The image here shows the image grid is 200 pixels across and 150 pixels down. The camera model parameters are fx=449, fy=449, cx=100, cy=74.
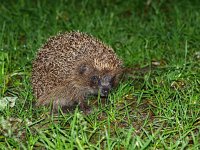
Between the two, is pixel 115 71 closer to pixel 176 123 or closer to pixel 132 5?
pixel 176 123

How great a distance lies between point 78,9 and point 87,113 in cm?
386

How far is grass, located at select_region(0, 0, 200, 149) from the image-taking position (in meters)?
3.76

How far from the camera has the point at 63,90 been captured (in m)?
4.77

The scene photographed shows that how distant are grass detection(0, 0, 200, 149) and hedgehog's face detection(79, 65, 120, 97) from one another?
12cm

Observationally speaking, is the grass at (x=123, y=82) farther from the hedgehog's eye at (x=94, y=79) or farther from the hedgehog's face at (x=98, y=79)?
the hedgehog's eye at (x=94, y=79)

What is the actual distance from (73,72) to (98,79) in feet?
0.91

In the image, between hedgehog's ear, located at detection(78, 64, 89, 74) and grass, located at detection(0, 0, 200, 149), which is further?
hedgehog's ear, located at detection(78, 64, 89, 74)

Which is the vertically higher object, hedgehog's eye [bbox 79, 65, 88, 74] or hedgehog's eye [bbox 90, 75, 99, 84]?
hedgehog's eye [bbox 79, 65, 88, 74]

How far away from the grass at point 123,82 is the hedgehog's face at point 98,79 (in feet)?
0.41

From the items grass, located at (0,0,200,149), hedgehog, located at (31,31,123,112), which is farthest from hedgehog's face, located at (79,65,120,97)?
grass, located at (0,0,200,149)

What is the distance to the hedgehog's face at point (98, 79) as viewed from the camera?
4574mm

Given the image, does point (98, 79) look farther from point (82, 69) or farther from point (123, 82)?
point (123, 82)

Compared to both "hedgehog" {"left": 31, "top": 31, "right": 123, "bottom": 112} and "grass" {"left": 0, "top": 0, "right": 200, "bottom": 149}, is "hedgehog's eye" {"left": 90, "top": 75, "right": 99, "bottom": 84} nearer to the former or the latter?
"hedgehog" {"left": 31, "top": 31, "right": 123, "bottom": 112}

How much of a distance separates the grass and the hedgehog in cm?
16
